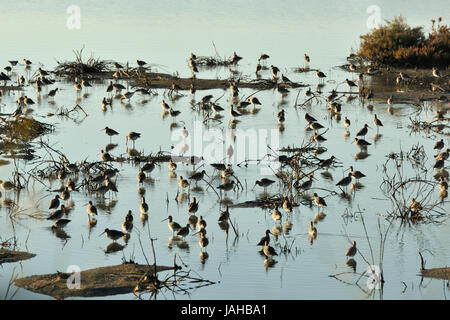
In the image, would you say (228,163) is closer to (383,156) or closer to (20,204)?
(383,156)

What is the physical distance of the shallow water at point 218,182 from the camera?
472 inches

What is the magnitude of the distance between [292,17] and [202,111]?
28.4 meters

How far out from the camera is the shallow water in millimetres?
11984

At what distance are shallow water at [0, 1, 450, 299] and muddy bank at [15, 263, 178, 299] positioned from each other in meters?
0.22

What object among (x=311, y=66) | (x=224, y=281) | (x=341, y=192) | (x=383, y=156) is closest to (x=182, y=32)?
(x=311, y=66)

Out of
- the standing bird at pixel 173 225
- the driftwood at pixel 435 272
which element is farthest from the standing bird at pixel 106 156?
the driftwood at pixel 435 272

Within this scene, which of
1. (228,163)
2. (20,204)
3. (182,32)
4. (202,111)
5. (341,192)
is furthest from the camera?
(182,32)

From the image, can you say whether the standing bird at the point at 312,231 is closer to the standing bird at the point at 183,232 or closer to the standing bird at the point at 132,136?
the standing bird at the point at 183,232

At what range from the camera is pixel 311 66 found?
3281cm

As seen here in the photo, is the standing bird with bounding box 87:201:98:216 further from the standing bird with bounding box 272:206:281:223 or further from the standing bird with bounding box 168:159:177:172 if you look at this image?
the standing bird with bounding box 168:159:177:172

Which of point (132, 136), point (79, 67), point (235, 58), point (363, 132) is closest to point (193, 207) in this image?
point (132, 136)

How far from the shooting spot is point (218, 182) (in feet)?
55.9

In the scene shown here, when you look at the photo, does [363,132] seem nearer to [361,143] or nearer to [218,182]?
[361,143]
